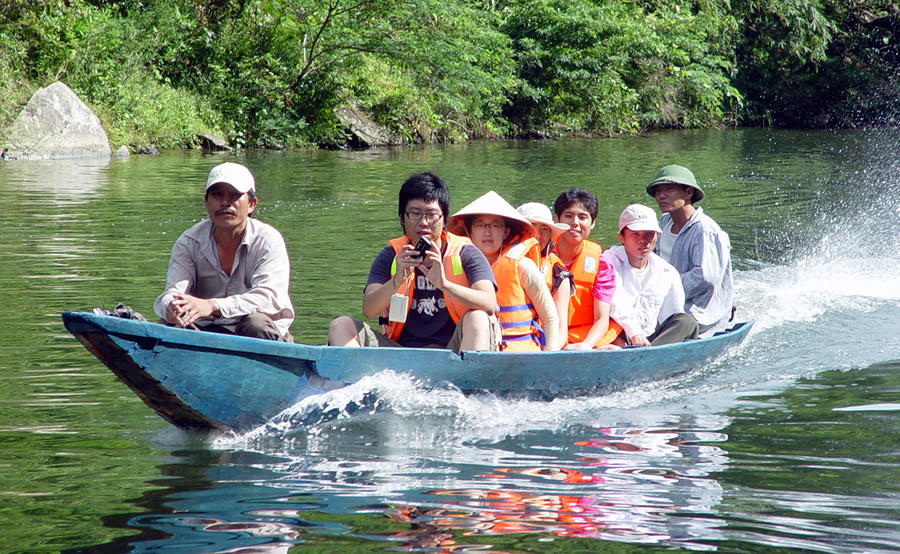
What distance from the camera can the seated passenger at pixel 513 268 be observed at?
16.8ft

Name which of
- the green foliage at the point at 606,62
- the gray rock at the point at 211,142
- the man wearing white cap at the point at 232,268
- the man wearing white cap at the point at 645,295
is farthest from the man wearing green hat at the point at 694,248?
the green foliage at the point at 606,62

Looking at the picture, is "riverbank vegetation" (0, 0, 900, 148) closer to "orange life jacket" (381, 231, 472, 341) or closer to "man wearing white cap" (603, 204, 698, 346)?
"man wearing white cap" (603, 204, 698, 346)

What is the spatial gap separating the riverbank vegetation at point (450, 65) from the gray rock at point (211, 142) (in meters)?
0.19

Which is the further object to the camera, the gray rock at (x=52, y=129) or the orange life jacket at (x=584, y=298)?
the gray rock at (x=52, y=129)

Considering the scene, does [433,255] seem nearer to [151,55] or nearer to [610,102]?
[151,55]

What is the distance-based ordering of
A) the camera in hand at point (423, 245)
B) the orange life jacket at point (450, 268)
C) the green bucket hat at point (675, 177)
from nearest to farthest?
the camera in hand at point (423, 245) → the orange life jacket at point (450, 268) → the green bucket hat at point (675, 177)

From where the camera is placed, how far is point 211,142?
21000 mm

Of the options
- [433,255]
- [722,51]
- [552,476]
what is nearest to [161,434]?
[433,255]

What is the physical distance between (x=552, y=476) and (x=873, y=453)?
1.38 metres

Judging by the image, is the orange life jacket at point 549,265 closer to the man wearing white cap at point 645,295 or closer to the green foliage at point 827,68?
the man wearing white cap at point 645,295

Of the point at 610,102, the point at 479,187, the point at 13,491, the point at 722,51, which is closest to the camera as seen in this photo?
the point at 13,491

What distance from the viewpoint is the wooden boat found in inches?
158

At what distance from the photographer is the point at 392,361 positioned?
4.59 metres

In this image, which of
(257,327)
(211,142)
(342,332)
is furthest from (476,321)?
(211,142)
